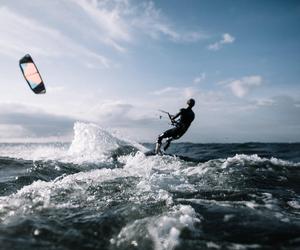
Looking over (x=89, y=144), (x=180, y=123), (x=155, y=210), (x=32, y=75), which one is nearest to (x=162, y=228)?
(x=155, y=210)

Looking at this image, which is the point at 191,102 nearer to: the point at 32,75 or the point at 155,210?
the point at 32,75

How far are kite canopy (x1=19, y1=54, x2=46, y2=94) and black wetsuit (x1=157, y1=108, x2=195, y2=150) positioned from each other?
7611mm

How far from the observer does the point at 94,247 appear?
545cm

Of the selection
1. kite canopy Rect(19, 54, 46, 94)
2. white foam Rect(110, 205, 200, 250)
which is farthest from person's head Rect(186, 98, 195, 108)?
white foam Rect(110, 205, 200, 250)

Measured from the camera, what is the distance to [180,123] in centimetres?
1909

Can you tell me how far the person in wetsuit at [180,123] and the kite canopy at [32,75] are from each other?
7541 mm

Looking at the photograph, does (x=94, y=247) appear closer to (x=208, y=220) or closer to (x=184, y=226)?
(x=184, y=226)

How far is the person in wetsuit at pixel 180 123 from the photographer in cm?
1897

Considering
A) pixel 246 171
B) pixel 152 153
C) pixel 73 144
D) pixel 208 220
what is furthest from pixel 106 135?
pixel 208 220

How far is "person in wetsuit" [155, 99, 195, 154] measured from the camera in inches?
747

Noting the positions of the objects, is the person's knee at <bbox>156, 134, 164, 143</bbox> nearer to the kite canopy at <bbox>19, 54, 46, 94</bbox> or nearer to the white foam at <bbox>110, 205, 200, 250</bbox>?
the kite canopy at <bbox>19, 54, 46, 94</bbox>

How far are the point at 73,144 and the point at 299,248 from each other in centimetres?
2130

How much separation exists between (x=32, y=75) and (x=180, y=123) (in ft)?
28.1

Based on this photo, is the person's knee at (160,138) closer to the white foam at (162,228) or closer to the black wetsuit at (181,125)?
the black wetsuit at (181,125)
